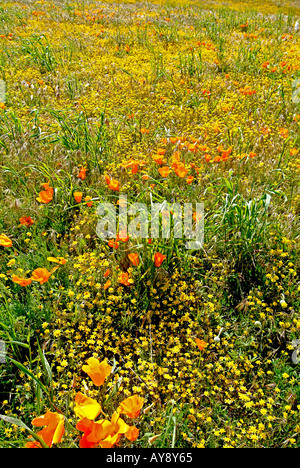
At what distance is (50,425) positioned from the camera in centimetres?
144

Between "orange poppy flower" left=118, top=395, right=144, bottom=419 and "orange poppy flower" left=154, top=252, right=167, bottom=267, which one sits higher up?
"orange poppy flower" left=154, top=252, right=167, bottom=267

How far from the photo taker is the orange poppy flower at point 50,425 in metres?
1.40

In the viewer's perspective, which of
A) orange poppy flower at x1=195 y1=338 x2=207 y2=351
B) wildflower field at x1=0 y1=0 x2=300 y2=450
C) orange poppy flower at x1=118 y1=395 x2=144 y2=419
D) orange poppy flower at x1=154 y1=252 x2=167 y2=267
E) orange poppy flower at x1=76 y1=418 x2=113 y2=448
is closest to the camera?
orange poppy flower at x1=76 y1=418 x2=113 y2=448

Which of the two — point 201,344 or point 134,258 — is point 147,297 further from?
point 201,344

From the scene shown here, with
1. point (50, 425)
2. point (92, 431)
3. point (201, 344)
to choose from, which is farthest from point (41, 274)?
point (201, 344)

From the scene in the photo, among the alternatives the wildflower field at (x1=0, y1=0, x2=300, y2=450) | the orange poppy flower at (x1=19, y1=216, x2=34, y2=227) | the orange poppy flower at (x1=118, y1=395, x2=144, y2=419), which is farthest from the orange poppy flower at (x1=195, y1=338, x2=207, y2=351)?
the orange poppy flower at (x1=19, y1=216, x2=34, y2=227)

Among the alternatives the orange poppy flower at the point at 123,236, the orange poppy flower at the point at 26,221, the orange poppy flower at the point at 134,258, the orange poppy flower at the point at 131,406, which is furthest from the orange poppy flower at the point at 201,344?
the orange poppy flower at the point at 26,221

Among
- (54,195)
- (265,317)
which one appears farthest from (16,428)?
(54,195)

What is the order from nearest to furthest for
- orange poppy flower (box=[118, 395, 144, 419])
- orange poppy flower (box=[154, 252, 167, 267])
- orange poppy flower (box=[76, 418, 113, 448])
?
orange poppy flower (box=[76, 418, 113, 448]) < orange poppy flower (box=[118, 395, 144, 419]) < orange poppy flower (box=[154, 252, 167, 267])

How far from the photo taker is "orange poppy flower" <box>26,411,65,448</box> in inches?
55.2

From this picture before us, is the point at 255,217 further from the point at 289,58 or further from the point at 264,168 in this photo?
the point at 289,58

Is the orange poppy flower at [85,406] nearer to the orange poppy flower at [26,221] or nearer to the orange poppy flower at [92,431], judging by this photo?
the orange poppy flower at [92,431]

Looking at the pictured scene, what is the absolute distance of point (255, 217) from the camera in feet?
8.23

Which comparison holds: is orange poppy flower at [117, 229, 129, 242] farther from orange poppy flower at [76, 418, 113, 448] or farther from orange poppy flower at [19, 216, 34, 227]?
orange poppy flower at [76, 418, 113, 448]
